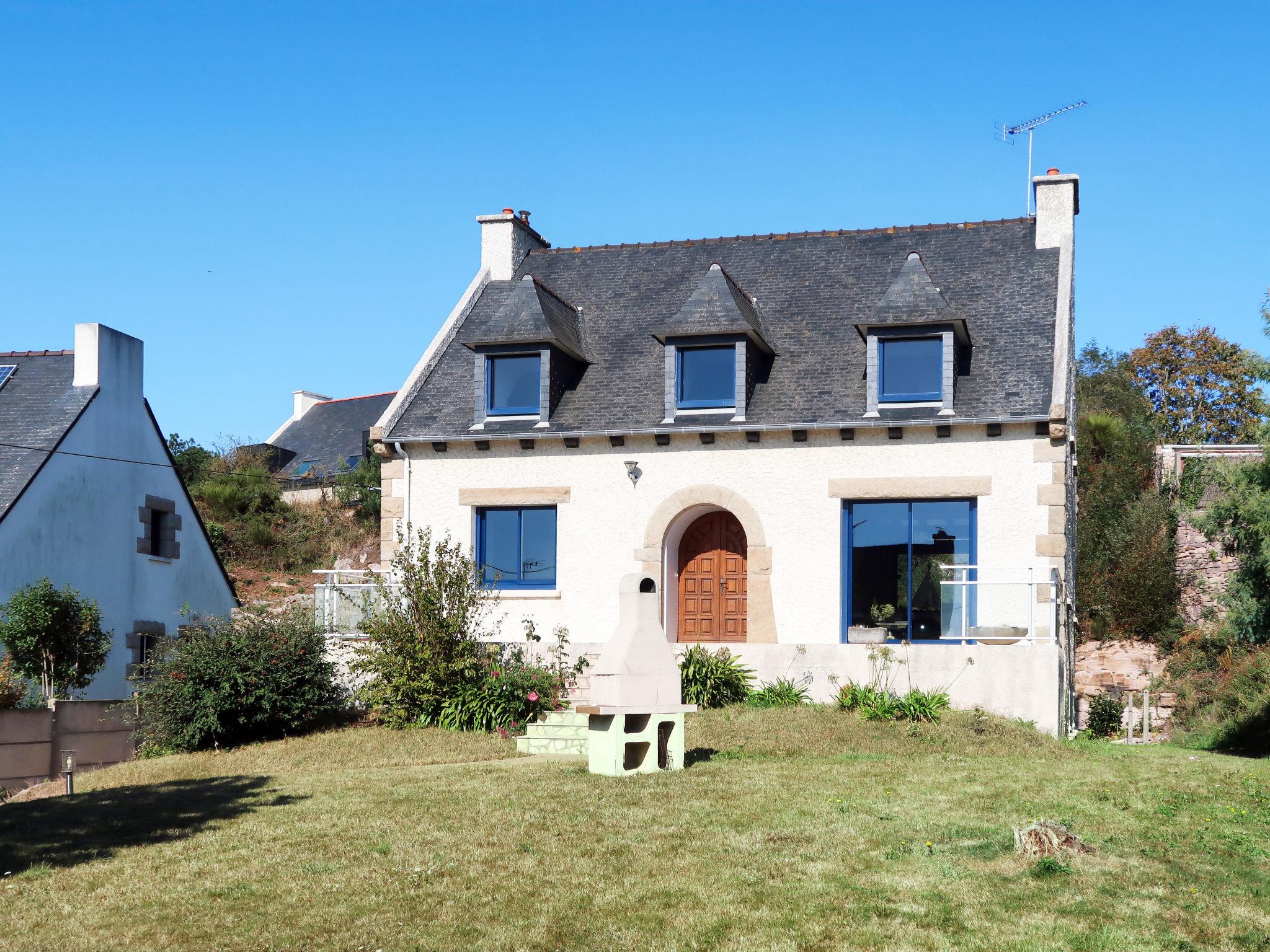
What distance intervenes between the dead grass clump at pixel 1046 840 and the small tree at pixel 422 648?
9.53 m

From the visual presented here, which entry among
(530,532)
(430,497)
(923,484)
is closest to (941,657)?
(923,484)

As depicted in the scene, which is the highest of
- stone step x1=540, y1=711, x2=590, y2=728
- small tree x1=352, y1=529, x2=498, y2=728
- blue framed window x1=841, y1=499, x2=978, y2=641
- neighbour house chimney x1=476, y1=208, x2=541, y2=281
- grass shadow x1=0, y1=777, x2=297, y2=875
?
neighbour house chimney x1=476, y1=208, x2=541, y2=281

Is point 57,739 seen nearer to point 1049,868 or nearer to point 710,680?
point 710,680

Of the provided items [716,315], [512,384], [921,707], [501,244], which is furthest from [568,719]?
[501,244]

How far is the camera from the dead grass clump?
9.40 metres

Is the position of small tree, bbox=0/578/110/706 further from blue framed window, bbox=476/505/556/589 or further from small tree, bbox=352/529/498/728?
blue framed window, bbox=476/505/556/589

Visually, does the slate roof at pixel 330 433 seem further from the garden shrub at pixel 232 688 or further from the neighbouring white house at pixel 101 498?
the garden shrub at pixel 232 688

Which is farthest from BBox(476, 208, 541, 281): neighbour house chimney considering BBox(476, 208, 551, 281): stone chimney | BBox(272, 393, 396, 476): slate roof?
BBox(272, 393, 396, 476): slate roof

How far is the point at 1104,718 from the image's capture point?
23562mm

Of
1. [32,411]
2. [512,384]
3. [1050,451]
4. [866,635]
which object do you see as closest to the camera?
[1050,451]

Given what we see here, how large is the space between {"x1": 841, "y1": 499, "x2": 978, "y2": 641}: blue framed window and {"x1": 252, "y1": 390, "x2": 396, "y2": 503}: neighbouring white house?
23.0 meters

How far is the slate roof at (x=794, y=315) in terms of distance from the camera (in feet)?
64.6

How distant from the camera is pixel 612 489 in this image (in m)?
20.4

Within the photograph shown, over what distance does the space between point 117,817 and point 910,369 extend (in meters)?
12.3
